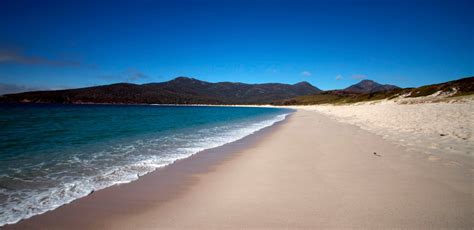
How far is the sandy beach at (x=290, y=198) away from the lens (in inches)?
144

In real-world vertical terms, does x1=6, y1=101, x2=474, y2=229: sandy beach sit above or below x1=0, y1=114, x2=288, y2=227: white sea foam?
above

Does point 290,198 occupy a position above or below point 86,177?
above

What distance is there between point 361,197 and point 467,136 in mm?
9263

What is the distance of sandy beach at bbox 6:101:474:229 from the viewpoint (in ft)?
12.0

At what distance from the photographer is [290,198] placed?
15.0ft

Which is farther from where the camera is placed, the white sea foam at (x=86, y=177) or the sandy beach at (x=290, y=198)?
the white sea foam at (x=86, y=177)

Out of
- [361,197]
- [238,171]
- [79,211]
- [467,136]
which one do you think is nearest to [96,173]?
[79,211]

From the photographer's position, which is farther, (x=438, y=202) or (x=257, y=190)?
(x=257, y=190)

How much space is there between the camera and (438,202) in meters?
4.14

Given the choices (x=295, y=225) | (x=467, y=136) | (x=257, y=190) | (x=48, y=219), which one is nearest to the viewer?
(x=295, y=225)

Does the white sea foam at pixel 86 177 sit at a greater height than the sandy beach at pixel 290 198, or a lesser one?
lesser

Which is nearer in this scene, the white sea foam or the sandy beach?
the sandy beach

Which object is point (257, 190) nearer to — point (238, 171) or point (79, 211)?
point (238, 171)

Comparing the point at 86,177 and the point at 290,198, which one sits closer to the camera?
the point at 290,198
